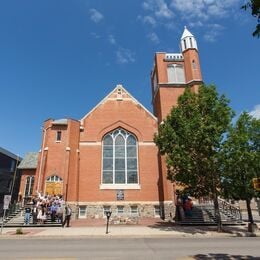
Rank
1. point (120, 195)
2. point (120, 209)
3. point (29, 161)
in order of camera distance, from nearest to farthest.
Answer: point (120, 209), point (120, 195), point (29, 161)

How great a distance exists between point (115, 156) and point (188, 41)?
659 inches

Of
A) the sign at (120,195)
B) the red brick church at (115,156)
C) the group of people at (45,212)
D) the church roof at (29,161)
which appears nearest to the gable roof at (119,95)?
the red brick church at (115,156)

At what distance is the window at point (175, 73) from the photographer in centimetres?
2991

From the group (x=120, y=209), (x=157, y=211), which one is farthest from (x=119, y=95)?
(x=157, y=211)

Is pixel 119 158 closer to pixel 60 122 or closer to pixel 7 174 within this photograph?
pixel 60 122

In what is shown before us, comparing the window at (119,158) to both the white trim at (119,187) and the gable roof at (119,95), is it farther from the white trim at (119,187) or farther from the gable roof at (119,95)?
the gable roof at (119,95)

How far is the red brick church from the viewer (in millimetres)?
24938

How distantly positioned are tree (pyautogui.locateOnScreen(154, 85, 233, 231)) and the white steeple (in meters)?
14.2

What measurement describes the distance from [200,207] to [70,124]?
50.2ft

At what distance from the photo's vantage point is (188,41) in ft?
102

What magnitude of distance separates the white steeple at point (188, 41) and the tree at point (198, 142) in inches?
559

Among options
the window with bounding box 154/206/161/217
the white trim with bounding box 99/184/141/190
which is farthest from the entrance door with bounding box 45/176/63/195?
the window with bounding box 154/206/161/217

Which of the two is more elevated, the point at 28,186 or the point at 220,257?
the point at 28,186

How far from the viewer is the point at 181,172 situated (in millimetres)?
17141
